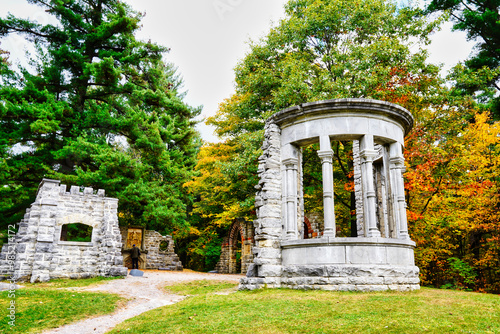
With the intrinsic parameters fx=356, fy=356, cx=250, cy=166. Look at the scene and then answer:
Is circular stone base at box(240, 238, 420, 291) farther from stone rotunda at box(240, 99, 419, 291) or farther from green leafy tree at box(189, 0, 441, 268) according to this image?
green leafy tree at box(189, 0, 441, 268)

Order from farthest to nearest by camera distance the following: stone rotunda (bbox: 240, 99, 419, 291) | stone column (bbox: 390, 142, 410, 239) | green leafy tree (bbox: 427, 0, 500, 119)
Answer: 1. green leafy tree (bbox: 427, 0, 500, 119)
2. stone column (bbox: 390, 142, 410, 239)
3. stone rotunda (bbox: 240, 99, 419, 291)

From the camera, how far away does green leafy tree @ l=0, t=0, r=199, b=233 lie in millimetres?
18250

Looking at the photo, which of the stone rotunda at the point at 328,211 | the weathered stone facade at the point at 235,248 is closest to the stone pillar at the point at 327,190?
the stone rotunda at the point at 328,211

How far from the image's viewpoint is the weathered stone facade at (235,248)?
20.4 metres

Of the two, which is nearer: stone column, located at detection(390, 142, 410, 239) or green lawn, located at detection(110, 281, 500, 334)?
green lawn, located at detection(110, 281, 500, 334)

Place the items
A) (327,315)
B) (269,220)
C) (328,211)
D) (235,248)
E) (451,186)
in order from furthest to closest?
1. (235,248)
2. (451,186)
3. (269,220)
4. (328,211)
5. (327,315)

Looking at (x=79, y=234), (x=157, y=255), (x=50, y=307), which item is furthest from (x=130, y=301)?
(x=79, y=234)

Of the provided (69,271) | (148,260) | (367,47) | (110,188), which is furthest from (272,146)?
(148,260)

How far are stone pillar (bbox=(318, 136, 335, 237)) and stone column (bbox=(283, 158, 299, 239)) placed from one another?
2.99 ft

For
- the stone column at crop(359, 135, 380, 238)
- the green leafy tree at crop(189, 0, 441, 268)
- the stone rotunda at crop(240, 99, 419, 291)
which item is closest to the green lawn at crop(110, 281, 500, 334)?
the stone rotunda at crop(240, 99, 419, 291)

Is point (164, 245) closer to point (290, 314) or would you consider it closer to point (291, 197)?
point (291, 197)

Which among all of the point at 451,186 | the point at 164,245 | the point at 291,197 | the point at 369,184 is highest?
the point at 451,186

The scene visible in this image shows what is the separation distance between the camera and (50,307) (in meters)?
7.96

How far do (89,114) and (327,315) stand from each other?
18146 mm
